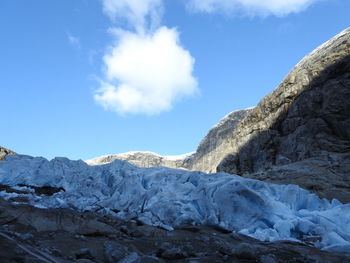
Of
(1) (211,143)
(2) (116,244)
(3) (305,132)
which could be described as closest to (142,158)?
(1) (211,143)

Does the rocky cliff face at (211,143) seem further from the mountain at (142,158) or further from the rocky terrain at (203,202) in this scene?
the rocky terrain at (203,202)

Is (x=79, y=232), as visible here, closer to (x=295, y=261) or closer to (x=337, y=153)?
(x=295, y=261)

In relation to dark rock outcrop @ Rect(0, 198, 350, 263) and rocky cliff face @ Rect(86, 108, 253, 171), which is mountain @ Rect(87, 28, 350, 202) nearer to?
dark rock outcrop @ Rect(0, 198, 350, 263)

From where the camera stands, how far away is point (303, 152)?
25438 mm

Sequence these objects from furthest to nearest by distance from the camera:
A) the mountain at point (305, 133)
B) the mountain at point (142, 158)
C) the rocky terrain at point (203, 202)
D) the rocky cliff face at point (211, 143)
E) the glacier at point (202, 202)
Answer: the mountain at point (142, 158), the rocky cliff face at point (211, 143), the mountain at point (305, 133), the glacier at point (202, 202), the rocky terrain at point (203, 202)

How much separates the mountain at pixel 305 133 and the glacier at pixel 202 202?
4735 millimetres

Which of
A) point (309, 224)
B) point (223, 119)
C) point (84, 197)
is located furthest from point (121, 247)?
point (223, 119)

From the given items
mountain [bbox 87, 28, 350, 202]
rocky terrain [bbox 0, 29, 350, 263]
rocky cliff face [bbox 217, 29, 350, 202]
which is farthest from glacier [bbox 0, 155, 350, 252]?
rocky cliff face [bbox 217, 29, 350, 202]

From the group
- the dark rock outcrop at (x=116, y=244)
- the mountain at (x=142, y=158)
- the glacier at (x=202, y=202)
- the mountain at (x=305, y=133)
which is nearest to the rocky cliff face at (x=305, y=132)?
the mountain at (x=305, y=133)

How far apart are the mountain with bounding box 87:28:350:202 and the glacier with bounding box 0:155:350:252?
474 centimetres

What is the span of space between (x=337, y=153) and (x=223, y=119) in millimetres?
41474

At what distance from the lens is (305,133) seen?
87.2 ft

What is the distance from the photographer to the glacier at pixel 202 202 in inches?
389

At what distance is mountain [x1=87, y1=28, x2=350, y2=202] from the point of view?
19.7 metres
